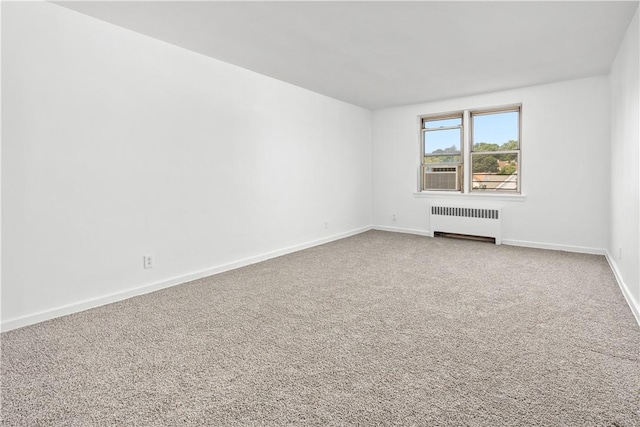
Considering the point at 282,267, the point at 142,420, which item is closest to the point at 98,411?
the point at 142,420

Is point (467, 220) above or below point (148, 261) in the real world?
above

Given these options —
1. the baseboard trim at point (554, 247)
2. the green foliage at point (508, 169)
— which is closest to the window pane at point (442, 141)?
the green foliage at point (508, 169)

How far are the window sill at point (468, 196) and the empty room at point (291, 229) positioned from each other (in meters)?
0.06

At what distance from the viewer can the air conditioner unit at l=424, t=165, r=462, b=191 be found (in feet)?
20.7

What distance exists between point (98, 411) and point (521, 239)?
5.64 metres

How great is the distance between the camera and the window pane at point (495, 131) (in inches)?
222

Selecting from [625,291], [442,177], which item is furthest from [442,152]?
[625,291]

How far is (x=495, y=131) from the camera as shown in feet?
19.1

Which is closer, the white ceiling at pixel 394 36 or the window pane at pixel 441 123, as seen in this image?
the white ceiling at pixel 394 36

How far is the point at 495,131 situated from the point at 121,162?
535 centimetres

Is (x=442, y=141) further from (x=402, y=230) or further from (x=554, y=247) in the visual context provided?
(x=554, y=247)

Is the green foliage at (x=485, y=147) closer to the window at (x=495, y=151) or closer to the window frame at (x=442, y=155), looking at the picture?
the window at (x=495, y=151)

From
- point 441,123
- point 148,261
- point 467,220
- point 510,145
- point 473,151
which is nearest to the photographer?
point 148,261

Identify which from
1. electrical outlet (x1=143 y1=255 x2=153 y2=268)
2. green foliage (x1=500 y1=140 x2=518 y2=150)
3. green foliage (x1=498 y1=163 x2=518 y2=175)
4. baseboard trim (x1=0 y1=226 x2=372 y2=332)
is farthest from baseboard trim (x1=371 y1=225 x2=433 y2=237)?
electrical outlet (x1=143 y1=255 x2=153 y2=268)
